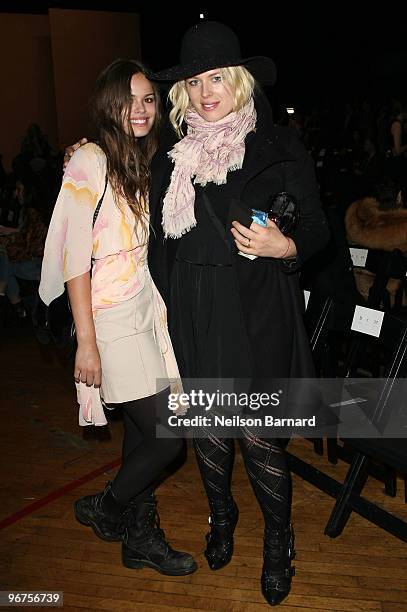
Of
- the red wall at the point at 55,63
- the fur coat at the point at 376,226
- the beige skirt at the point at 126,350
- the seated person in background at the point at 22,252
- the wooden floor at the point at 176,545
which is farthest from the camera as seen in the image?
the red wall at the point at 55,63

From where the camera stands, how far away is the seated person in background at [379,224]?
389cm

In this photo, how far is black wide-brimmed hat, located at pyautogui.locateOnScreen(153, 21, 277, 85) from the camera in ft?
6.34

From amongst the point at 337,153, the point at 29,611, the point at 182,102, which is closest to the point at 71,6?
the point at 337,153

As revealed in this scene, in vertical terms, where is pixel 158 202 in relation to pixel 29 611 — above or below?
above

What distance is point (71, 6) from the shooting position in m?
9.41

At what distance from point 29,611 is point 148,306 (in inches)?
43.6

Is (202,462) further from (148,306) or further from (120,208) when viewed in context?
(120,208)

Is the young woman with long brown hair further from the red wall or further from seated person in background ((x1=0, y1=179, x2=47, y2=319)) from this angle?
the red wall

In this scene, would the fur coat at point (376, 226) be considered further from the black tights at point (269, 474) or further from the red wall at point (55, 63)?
the red wall at point (55, 63)

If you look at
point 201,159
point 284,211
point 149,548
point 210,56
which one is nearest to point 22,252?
point 149,548

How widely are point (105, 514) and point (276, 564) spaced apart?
2.07ft

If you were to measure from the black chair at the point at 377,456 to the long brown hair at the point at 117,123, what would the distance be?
46.7 inches

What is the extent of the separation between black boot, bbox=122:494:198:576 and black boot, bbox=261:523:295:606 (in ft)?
1.02

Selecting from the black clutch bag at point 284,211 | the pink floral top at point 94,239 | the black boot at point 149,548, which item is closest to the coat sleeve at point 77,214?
the pink floral top at point 94,239
